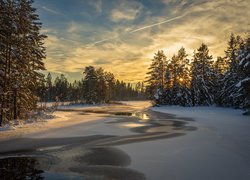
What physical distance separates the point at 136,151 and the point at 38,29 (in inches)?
860

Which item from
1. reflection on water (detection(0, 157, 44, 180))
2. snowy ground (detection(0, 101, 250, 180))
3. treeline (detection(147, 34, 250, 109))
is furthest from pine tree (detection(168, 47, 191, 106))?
reflection on water (detection(0, 157, 44, 180))

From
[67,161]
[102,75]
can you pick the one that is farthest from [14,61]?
[102,75]

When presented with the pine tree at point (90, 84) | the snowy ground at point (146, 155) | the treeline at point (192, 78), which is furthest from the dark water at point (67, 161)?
the pine tree at point (90, 84)

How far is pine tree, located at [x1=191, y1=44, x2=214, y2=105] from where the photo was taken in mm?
52031

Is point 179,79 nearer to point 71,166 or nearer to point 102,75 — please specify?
point 102,75

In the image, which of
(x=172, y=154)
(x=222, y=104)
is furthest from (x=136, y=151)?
(x=222, y=104)

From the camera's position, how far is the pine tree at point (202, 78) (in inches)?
2048

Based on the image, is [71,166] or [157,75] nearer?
[71,166]

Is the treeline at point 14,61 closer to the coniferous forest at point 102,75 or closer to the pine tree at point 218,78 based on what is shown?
the coniferous forest at point 102,75

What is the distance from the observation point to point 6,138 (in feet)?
44.3

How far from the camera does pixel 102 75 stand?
9119cm

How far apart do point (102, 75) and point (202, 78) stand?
152ft

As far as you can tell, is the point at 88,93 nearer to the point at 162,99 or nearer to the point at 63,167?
the point at 162,99

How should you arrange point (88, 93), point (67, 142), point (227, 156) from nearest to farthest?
point (227, 156), point (67, 142), point (88, 93)
